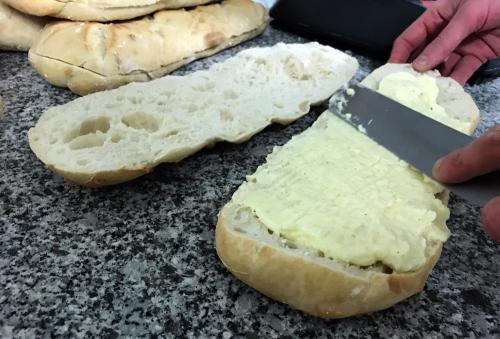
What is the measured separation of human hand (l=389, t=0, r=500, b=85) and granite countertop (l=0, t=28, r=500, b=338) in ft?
2.05

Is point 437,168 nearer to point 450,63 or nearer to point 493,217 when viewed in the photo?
point 493,217

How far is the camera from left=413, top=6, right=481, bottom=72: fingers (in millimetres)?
1636

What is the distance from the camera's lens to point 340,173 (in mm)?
1121

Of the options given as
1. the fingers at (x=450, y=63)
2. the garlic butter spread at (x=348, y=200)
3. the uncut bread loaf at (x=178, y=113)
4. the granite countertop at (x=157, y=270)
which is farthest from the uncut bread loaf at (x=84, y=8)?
the fingers at (x=450, y=63)

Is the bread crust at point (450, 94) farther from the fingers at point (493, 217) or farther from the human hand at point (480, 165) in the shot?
the fingers at point (493, 217)

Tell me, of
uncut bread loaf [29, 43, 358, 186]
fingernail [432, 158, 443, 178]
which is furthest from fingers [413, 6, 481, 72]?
fingernail [432, 158, 443, 178]

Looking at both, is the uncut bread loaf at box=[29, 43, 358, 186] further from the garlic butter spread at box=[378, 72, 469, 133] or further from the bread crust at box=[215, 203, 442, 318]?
the bread crust at box=[215, 203, 442, 318]

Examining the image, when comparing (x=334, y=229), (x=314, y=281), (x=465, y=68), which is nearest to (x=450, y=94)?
(x=465, y=68)

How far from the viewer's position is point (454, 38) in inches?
64.7

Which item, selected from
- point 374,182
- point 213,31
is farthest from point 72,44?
point 374,182

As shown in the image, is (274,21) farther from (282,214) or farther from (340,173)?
(282,214)

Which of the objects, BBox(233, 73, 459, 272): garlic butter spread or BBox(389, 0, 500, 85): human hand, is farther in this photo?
BBox(389, 0, 500, 85): human hand

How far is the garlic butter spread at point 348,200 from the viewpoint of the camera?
3.14 ft

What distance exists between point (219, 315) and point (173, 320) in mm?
91
